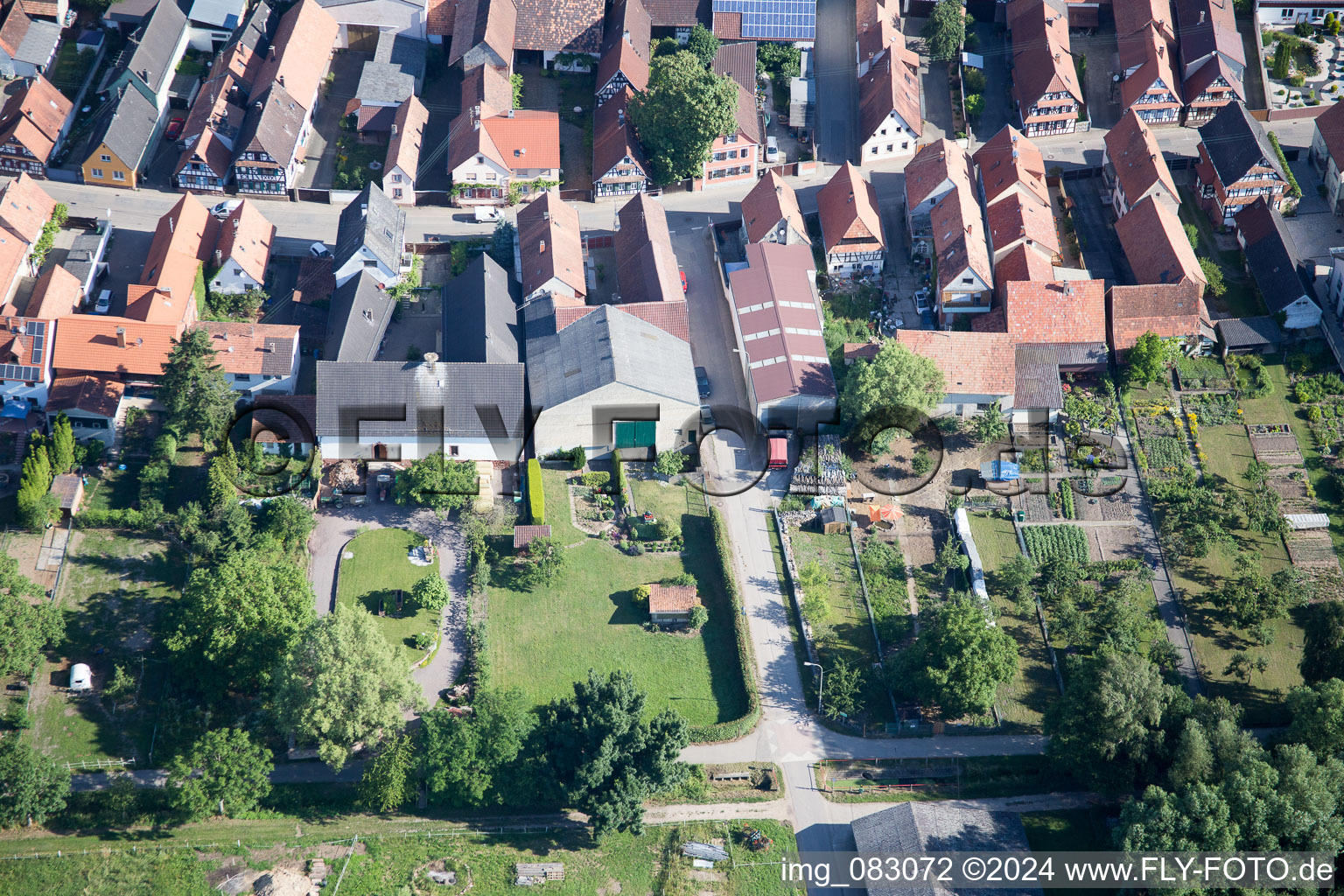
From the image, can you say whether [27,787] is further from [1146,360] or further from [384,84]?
[1146,360]

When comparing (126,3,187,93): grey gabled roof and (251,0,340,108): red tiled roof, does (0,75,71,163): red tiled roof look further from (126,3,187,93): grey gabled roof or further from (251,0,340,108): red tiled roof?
(251,0,340,108): red tiled roof

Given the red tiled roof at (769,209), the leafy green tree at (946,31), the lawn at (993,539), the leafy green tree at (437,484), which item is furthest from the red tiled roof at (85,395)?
the leafy green tree at (946,31)

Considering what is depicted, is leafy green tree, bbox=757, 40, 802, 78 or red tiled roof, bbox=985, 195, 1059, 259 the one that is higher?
leafy green tree, bbox=757, 40, 802, 78

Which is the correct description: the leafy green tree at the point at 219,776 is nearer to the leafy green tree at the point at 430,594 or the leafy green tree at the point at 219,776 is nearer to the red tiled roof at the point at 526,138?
the leafy green tree at the point at 430,594

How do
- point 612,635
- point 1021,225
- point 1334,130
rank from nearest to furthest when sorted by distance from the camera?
point 612,635 < point 1021,225 < point 1334,130

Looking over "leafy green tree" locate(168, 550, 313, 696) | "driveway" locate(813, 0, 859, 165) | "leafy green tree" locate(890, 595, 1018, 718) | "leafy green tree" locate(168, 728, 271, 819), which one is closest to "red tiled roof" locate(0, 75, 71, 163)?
"leafy green tree" locate(168, 550, 313, 696)

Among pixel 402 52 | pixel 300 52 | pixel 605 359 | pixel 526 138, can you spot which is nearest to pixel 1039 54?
pixel 526 138

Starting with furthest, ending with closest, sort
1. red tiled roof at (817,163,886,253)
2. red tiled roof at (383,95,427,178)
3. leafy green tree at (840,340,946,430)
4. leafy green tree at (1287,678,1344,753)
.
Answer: red tiled roof at (383,95,427,178), red tiled roof at (817,163,886,253), leafy green tree at (840,340,946,430), leafy green tree at (1287,678,1344,753)
